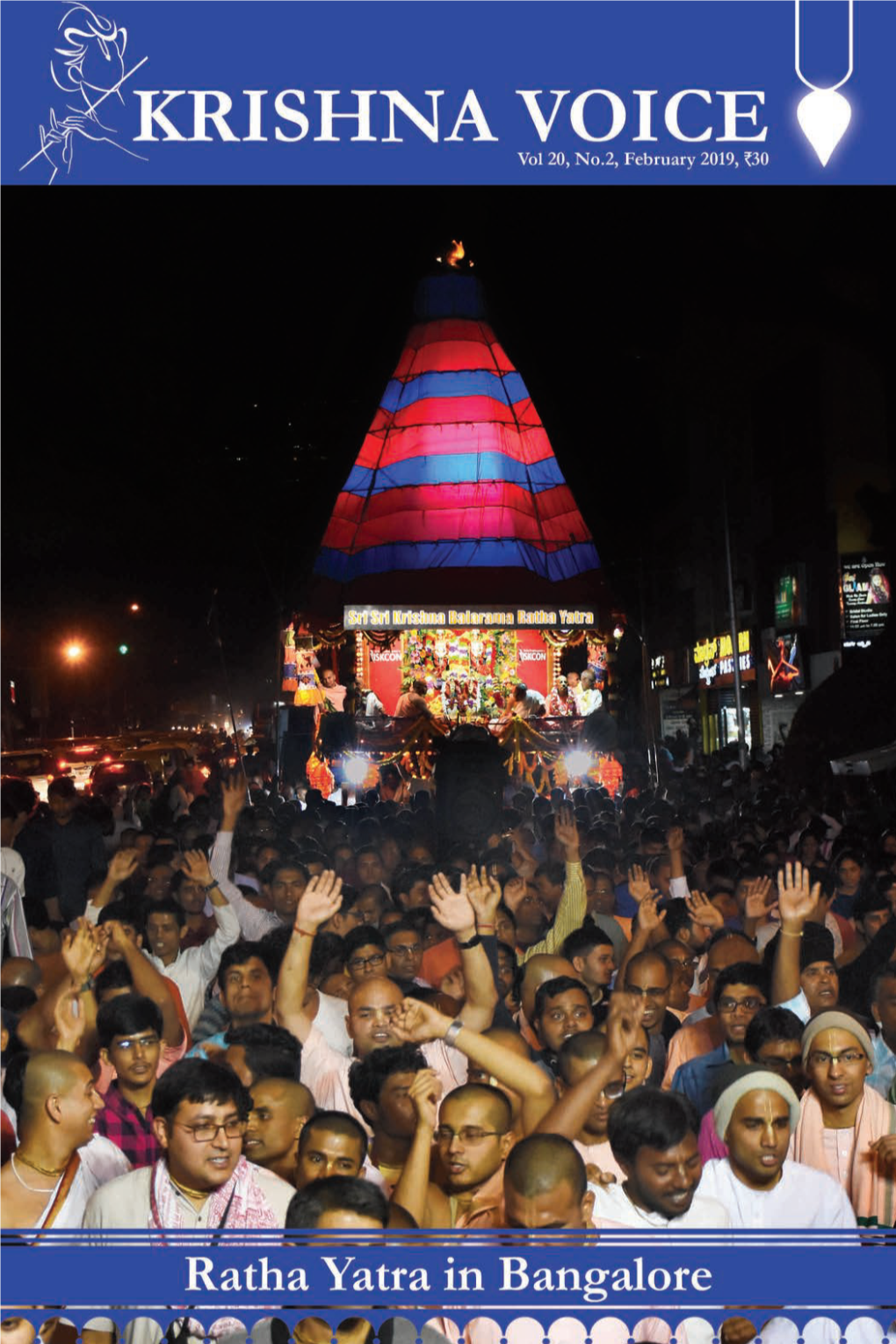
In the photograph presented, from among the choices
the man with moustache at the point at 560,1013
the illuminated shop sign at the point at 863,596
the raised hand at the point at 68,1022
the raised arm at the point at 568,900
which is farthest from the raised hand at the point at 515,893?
the illuminated shop sign at the point at 863,596

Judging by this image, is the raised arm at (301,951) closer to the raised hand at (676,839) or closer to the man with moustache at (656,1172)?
the man with moustache at (656,1172)

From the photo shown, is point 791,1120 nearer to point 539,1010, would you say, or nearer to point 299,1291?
point 539,1010

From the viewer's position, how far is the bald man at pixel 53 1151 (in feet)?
14.1

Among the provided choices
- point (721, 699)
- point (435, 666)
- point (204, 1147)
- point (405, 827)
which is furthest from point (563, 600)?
point (204, 1147)

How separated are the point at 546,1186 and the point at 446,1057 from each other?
58.3 inches

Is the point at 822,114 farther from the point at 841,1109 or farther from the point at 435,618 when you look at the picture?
the point at 435,618

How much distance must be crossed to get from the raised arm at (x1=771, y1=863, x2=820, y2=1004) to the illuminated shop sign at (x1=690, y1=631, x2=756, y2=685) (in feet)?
107

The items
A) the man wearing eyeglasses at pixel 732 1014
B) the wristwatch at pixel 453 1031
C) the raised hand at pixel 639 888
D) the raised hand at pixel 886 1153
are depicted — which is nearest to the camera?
the raised hand at pixel 886 1153

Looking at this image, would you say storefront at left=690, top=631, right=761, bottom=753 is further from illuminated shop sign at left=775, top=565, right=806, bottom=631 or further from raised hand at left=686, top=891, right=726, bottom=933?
raised hand at left=686, top=891, right=726, bottom=933

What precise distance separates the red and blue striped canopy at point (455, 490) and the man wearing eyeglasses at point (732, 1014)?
794 inches

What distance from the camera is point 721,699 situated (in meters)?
44.7

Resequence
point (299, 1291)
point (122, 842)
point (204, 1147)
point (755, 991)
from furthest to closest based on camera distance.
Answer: point (122, 842)
point (755, 991)
point (204, 1147)
point (299, 1291)

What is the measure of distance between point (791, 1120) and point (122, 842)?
7.02 metres

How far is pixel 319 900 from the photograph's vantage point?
555 cm
